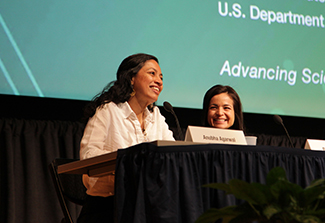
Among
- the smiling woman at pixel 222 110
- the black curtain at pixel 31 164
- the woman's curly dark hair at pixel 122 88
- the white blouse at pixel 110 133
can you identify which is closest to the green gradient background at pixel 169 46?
the black curtain at pixel 31 164

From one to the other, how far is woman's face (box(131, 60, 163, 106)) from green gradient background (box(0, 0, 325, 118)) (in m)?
0.87

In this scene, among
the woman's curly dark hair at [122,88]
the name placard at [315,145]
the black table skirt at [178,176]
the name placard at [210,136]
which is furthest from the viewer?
the woman's curly dark hair at [122,88]

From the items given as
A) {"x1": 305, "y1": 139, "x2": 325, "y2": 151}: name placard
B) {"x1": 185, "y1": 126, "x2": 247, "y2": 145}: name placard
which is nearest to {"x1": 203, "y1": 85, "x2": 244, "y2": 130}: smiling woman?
{"x1": 305, "y1": 139, "x2": 325, "y2": 151}: name placard

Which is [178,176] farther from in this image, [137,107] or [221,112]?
[221,112]

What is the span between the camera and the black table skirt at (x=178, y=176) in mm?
1419

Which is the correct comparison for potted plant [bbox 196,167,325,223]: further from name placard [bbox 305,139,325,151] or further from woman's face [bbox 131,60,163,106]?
woman's face [bbox 131,60,163,106]

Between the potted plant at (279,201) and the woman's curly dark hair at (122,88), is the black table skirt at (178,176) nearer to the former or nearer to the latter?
the potted plant at (279,201)

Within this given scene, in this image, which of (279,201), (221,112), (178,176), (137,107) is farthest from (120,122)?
(279,201)

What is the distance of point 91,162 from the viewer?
165cm

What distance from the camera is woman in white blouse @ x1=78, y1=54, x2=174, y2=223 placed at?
210 centimetres

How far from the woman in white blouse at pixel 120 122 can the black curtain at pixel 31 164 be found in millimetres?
1127

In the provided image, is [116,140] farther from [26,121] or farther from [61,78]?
[26,121]

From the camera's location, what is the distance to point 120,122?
2350mm

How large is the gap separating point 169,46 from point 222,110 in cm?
96
